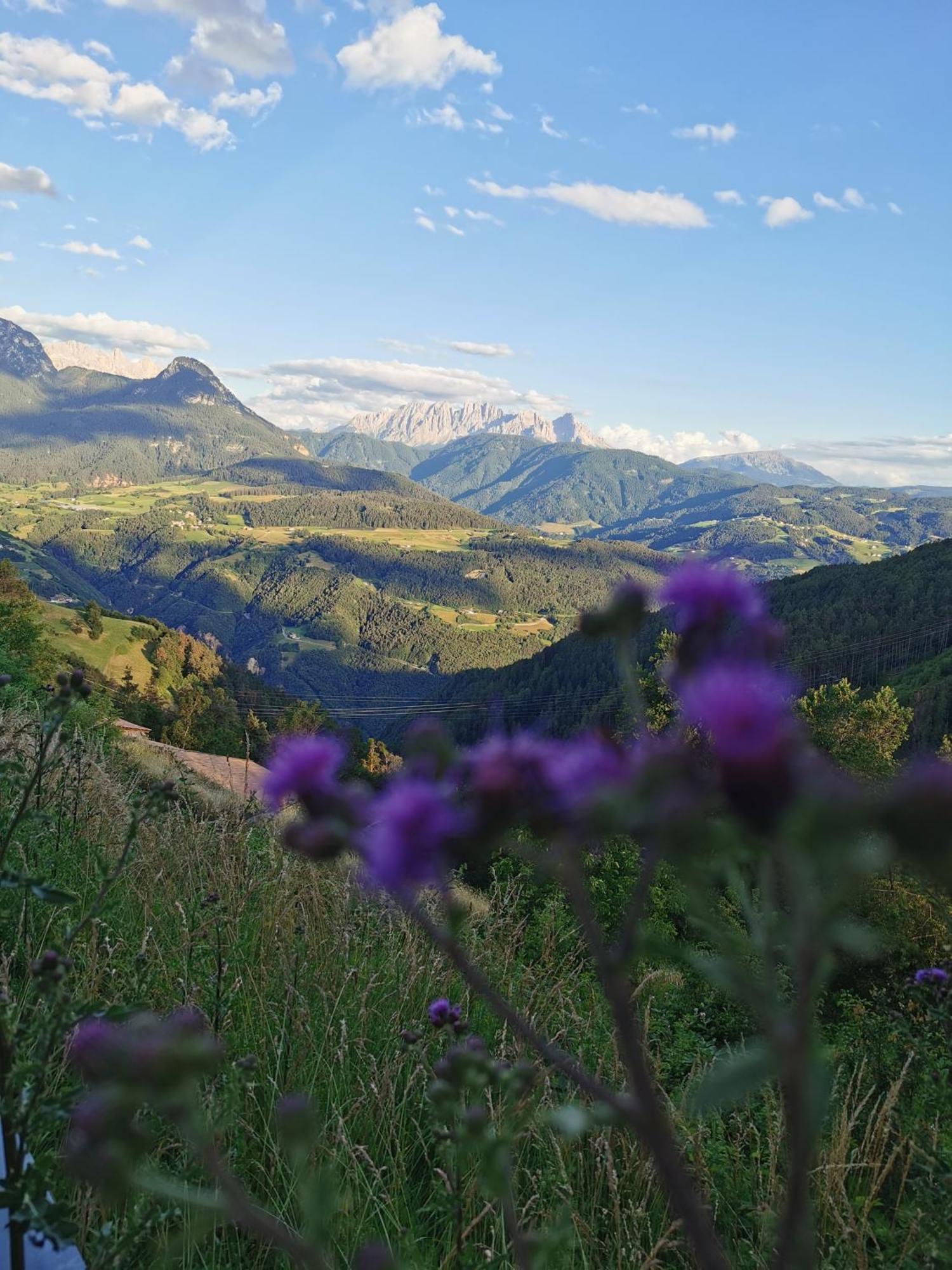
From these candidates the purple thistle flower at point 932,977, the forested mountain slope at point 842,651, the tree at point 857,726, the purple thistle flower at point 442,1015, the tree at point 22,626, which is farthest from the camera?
the forested mountain slope at point 842,651

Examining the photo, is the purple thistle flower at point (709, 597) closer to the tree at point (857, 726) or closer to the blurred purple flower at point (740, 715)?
the blurred purple flower at point (740, 715)

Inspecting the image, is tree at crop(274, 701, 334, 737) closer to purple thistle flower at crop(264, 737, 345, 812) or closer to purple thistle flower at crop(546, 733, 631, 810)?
purple thistle flower at crop(264, 737, 345, 812)

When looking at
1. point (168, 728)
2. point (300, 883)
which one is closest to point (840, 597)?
point (168, 728)

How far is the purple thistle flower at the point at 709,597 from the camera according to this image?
3.12ft

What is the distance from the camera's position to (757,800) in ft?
2.07

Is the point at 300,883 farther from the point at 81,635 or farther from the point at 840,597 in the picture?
the point at 840,597

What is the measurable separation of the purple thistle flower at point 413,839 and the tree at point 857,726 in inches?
873

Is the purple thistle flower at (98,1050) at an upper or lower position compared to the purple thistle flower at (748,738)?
lower

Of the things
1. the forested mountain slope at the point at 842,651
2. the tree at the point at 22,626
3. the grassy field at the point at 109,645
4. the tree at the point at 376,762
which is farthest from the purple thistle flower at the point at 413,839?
the grassy field at the point at 109,645

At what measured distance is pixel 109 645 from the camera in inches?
3533

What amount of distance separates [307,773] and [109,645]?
3853 inches

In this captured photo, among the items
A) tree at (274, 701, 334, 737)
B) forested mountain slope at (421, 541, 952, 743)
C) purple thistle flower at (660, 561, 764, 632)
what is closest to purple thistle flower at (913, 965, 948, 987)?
purple thistle flower at (660, 561, 764, 632)

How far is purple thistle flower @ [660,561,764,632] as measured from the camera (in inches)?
37.5

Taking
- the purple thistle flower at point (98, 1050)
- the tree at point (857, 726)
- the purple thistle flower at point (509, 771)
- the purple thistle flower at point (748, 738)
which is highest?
the purple thistle flower at point (748, 738)
